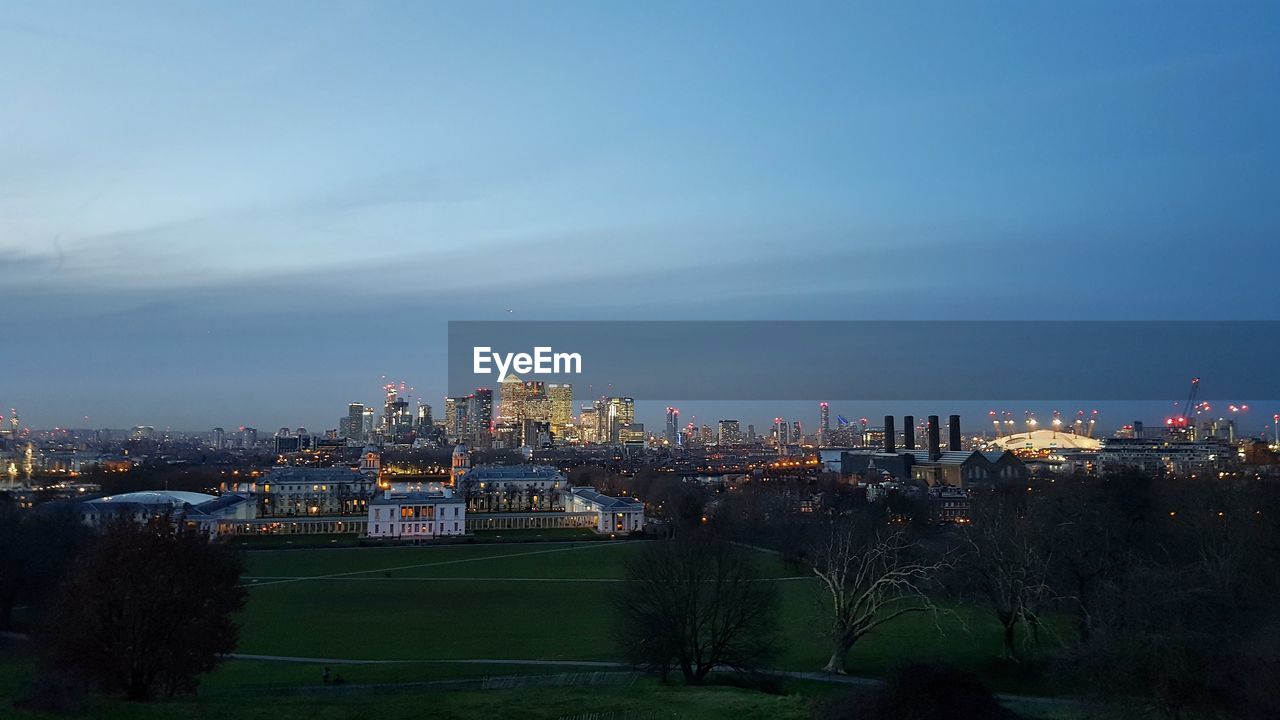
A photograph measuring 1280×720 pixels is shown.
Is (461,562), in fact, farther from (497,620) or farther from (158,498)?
(158,498)

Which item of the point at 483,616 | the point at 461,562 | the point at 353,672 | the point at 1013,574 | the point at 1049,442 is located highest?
the point at 1013,574

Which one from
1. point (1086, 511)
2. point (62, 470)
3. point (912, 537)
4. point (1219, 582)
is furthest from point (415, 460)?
point (1219, 582)

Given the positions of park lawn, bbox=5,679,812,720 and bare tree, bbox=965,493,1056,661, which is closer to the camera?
park lawn, bbox=5,679,812,720

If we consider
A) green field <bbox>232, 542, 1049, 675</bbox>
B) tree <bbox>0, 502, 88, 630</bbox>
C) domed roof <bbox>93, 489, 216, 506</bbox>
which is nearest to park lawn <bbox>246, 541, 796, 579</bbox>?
green field <bbox>232, 542, 1049, 675</bbox>

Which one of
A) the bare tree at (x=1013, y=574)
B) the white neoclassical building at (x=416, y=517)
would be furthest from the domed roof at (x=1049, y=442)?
the bare tree at (x=1013, y=574)

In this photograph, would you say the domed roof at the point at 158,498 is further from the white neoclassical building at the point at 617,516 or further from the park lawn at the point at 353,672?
the park lawn at the point at 353,672

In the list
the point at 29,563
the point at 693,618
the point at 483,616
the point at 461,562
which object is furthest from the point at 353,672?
the point at 461,562

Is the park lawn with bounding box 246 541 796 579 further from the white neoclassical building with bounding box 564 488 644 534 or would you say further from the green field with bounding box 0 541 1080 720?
the white neoclassical building with bounding box 564 488 644 534
